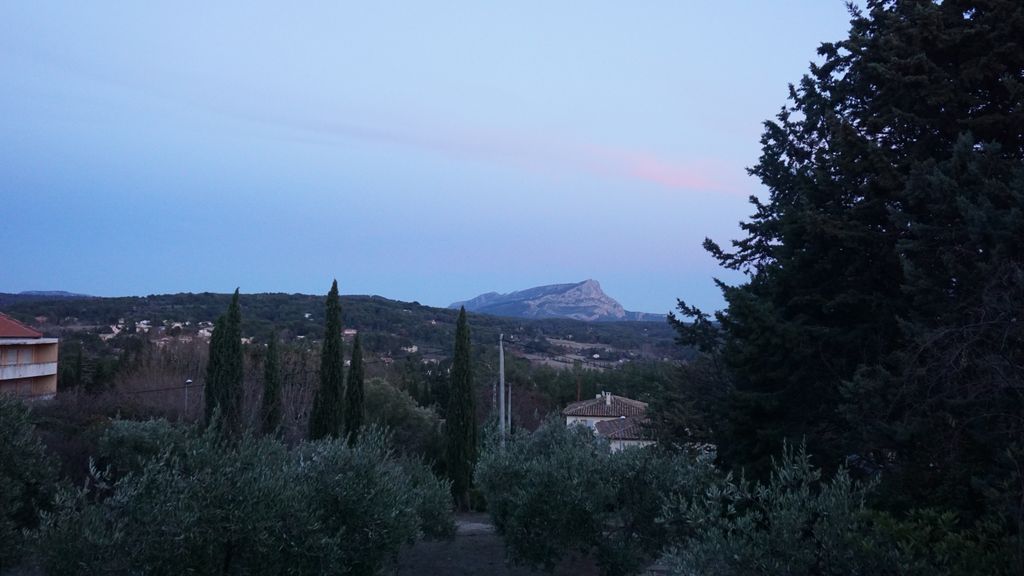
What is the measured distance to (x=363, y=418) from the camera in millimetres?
30438

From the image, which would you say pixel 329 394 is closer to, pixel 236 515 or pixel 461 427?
pixel 461 427

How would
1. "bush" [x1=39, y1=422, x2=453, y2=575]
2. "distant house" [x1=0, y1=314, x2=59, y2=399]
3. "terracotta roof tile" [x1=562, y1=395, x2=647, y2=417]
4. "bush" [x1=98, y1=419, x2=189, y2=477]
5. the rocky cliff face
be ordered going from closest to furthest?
"bush" [x1=39, y1=422, x2=453, y2=575], "bush" [x1=98, y1=419, x2=189, y2=477], "distant house" [x1=0, y1=314, x2=59, y2=399], "terracotta roof tile" [x1=562, y1=395, x2=647, y2=417], the rocky cliff face

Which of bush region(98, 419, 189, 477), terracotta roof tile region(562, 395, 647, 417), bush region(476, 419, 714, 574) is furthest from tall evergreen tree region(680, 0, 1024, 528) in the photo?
terracotta roof tile region(562, 395, 647, 417)

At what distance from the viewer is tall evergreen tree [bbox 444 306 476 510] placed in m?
30.4

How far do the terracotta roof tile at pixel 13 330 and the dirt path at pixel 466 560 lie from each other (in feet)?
69.1

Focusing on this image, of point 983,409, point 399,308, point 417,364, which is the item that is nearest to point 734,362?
point 983,409

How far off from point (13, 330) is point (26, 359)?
1761 mm

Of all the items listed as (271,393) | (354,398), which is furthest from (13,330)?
(354,398)

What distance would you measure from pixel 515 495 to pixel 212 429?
5637 mm

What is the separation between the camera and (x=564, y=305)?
345ft

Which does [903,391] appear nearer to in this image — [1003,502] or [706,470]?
[1003,502]

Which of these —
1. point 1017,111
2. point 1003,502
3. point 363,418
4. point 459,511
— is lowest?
point 459,511

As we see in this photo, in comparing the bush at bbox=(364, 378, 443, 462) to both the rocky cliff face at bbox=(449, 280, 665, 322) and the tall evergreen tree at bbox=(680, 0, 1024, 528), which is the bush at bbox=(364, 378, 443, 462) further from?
the rocky cliff face at bbox=(449, 280, 665, 322)

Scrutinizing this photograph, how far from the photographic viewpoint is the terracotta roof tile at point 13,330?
31812 millimetres
